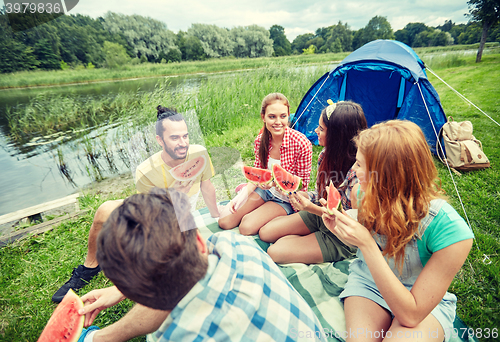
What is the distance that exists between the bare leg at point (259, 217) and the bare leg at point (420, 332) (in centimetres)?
140

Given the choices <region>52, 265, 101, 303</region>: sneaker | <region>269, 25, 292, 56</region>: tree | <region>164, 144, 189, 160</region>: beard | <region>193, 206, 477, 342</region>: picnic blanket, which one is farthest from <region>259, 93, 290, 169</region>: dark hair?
<region>52, 265, 101, 303</region>: sneaker

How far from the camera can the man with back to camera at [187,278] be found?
2.19 ft

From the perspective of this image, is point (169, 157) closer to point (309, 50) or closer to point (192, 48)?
point (192, 48)

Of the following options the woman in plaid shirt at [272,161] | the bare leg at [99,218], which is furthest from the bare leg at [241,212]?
the bare leg at [99,218]

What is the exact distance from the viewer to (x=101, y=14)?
1151mm

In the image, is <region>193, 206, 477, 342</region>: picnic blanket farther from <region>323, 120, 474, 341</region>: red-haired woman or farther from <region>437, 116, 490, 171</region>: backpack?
<region>437, 116, 490, 171</region>: backpack

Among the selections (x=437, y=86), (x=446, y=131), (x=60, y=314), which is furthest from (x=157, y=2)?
(x=437, y=86)

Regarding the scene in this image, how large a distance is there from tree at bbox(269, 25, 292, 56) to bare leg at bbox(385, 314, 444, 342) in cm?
238

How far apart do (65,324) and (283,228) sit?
1.66 meters

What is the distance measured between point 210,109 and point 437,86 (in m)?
10.4

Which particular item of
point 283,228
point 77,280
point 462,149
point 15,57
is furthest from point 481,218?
point 15,57

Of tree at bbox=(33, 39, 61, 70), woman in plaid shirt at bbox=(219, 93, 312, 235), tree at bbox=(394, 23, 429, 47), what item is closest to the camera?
tree at bbox=(33, 39, 61, 70)

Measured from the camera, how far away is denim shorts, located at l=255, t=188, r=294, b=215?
2.49m

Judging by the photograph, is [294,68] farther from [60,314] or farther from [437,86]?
[60,314]
